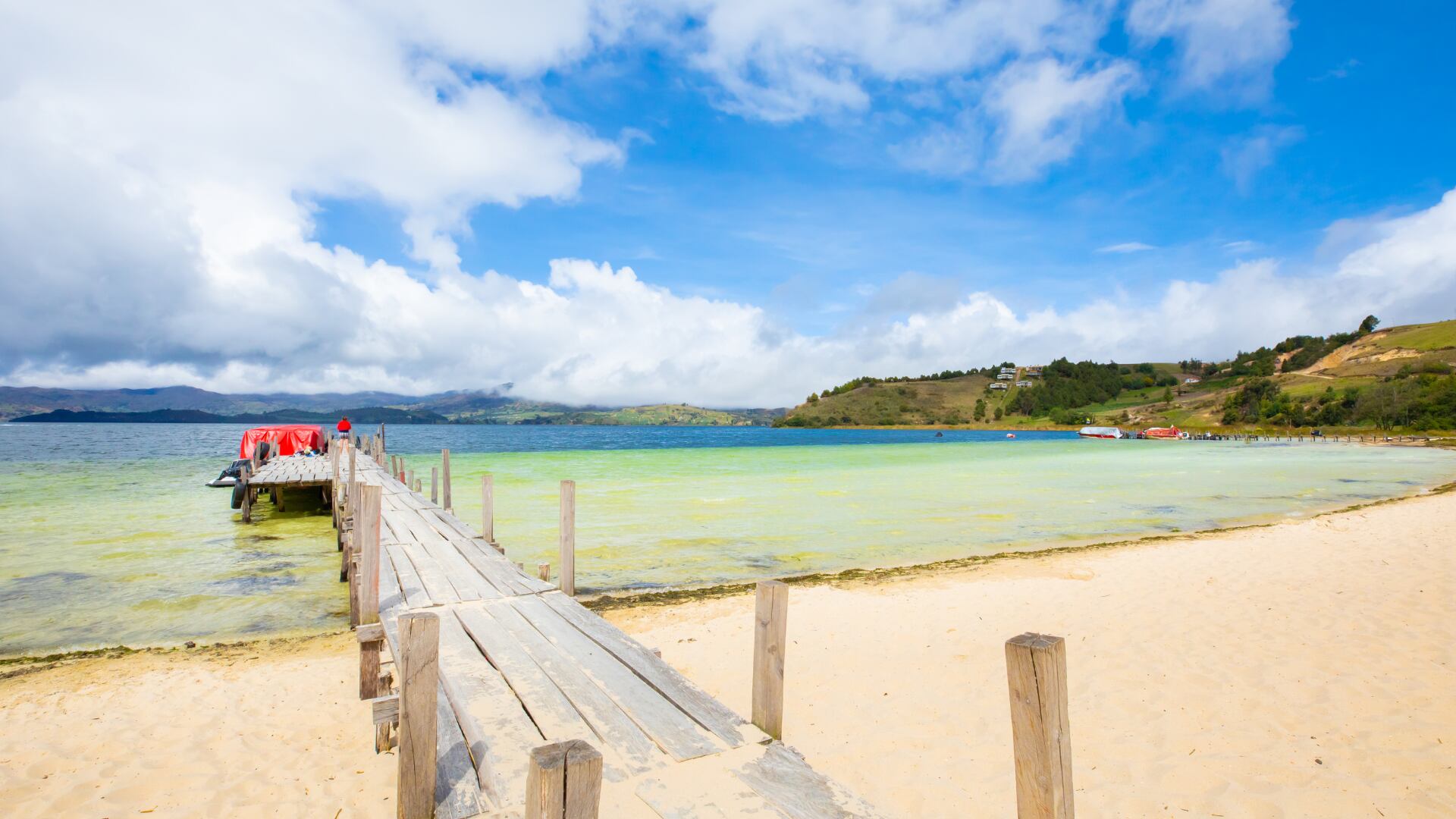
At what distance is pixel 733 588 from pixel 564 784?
9.91 metres

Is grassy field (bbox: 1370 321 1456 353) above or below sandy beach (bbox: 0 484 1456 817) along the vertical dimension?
above

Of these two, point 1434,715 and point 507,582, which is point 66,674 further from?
point 1434,715

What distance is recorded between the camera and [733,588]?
39.5 feet

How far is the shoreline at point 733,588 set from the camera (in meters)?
8.91

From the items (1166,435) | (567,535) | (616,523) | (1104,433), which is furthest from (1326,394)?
(567,535)

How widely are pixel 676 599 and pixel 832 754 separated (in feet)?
19.1

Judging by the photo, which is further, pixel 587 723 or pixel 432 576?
pixel 432 576

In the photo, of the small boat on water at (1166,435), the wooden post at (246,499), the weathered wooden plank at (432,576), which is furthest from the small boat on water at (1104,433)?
the weathered wooden plank at (432,576)

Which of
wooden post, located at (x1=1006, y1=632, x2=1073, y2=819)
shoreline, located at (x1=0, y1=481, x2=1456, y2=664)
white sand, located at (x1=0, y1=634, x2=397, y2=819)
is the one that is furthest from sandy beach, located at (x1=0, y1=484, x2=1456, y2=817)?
wooden post, located at (x1=1006, y1=632, x2=1073, y2=819)

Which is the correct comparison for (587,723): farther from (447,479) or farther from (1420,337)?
(1420,337)

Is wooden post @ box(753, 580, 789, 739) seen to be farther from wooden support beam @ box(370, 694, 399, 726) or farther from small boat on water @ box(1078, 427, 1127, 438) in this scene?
small boat on water @ box(1078, 427, 1127, 438)

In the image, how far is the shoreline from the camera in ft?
29.2

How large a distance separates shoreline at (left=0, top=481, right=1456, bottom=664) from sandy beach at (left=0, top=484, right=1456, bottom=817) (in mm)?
307

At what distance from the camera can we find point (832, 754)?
5.76 m
